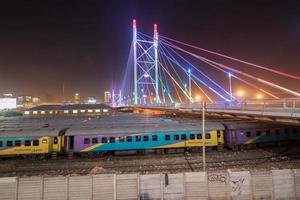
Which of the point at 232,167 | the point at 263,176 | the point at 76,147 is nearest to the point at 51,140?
the point at 76,147

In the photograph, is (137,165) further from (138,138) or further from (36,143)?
(36,143)

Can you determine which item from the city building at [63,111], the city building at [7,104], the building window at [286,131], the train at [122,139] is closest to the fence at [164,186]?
the train at [122,139]

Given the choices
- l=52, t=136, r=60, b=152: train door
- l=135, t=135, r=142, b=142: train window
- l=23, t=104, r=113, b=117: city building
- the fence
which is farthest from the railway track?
l=23, t=104, r=113, b=117: city building

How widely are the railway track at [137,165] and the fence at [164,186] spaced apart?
549 centimetres

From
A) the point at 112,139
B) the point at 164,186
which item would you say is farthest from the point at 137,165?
the point at 164,186

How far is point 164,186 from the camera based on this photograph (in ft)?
34.8

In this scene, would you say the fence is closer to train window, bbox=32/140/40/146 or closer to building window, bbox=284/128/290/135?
train window, bbox=32/140/40/146

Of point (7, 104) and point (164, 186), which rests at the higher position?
point (7, 104)

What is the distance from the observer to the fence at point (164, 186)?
10.4m

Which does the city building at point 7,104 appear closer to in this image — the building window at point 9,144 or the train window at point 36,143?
the building window at point 9,144

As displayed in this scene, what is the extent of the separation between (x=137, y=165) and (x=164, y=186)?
7.18 metres

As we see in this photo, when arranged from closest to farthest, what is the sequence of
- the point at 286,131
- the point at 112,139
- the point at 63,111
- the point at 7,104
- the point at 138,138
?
the point at 112,139
the point at 138,138
the point at 286,131
the point at 63,111
the point at 7,104

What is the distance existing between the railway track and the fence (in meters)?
5.49

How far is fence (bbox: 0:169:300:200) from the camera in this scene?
10383 millimetres
